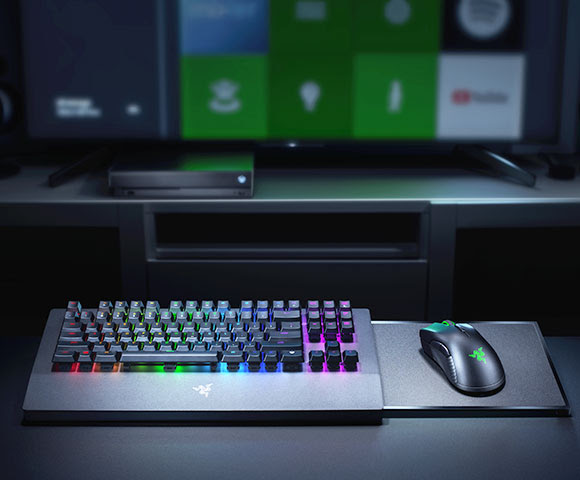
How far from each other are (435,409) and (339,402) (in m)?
0.10

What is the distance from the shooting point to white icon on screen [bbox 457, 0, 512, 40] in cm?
131

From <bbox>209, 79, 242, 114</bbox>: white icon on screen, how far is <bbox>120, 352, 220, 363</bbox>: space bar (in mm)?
651

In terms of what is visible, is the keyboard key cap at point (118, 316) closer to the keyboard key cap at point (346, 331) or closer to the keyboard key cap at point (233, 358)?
the keyboard key cap at point (233, 358)

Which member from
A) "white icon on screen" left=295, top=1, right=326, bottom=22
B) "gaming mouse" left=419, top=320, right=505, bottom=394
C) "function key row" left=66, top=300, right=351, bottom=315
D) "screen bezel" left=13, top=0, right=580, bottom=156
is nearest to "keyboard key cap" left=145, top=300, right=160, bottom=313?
"function key row" left=66, top=300, right=351, bottom=315

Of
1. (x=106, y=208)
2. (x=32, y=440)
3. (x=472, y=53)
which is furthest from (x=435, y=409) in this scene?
(x=472, y=53)

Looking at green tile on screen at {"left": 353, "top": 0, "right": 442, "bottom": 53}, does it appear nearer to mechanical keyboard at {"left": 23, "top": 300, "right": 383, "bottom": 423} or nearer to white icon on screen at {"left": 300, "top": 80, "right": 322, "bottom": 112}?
white icon on screen at {"left": 300, "top": 80, "right": 322, "bottom": 112}

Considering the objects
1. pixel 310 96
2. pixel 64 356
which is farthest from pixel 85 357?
pixel 310 96

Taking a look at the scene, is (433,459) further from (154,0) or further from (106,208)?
(154,0)

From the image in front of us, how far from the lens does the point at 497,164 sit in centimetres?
130

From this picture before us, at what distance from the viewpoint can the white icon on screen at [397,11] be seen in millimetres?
1300

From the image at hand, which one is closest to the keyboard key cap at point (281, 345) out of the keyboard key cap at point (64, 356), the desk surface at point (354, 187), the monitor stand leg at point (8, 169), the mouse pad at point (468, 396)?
the mouse pad at point (468, 396)

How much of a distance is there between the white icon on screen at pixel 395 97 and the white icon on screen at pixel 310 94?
13 cm

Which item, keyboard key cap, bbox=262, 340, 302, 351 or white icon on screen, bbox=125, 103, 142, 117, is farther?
white icon on screen, bbox=125, 103, 142, 117

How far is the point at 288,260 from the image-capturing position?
1.18 meters
